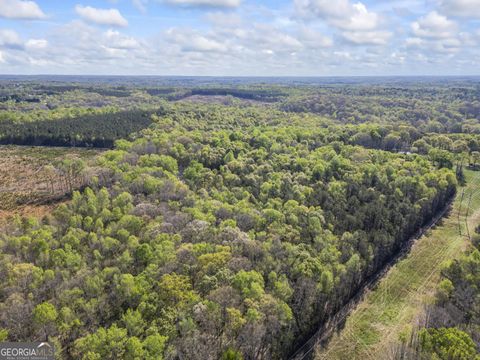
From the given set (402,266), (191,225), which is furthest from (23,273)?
(402,266)

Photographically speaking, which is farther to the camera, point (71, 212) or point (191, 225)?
point (71, 212)

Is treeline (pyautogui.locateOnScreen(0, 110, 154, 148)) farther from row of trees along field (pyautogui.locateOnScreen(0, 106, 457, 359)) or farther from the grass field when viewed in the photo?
the grass field

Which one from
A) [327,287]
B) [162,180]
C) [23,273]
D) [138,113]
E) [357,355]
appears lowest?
[357,355]

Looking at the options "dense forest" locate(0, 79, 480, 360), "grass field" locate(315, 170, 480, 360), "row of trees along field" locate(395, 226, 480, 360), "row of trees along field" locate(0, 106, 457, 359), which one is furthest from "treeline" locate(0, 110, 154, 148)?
"row of trees along field" locate(395, 226, 480, 360)

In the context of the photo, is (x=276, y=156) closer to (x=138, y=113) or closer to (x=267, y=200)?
(x=267, y=200)

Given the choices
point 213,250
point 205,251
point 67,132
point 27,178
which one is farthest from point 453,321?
point 67,132

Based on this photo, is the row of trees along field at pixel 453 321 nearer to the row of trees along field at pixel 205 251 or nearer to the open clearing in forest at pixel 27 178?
the row of trees along field at pixel 205 251
